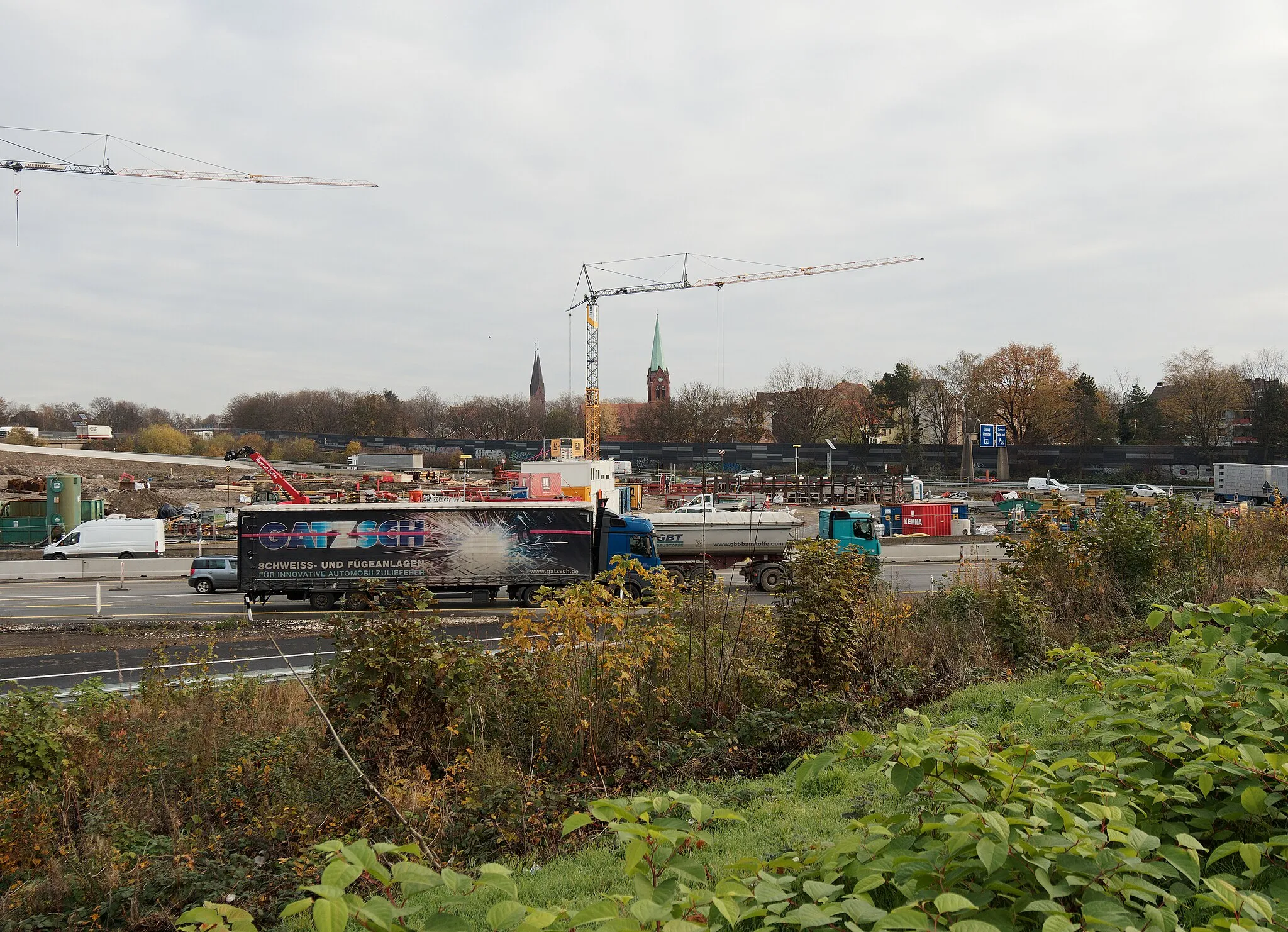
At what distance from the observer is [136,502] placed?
52.0 meters

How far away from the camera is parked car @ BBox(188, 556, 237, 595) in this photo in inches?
1034

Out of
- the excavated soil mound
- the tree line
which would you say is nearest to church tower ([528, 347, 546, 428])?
the tree line

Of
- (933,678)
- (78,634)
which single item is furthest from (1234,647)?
(78,634)

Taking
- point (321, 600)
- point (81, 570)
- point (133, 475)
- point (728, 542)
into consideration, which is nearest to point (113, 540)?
point (81, 570)

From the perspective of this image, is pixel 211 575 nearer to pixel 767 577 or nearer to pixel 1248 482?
pixel 767 577

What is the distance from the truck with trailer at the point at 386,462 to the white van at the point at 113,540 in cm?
5013

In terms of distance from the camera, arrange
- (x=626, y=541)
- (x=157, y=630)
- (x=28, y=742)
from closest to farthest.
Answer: (x=28, y=742), (x=157, y=630), (x=626, y=541)

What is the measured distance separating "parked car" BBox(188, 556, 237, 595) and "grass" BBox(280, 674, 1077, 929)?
24064mm

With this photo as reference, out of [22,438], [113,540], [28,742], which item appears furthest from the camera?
[22,438]

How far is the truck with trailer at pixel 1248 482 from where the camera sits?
4900cm

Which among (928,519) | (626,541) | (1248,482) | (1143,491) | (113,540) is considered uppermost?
(1248,482)

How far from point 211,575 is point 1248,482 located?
5894 centimetres

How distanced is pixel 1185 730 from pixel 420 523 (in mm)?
21077

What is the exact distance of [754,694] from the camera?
9188 mm
